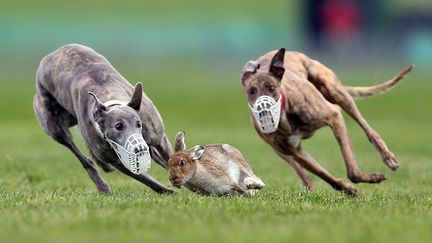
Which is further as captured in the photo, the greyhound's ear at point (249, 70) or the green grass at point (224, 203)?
the greyhound's ear at point (249, 70)

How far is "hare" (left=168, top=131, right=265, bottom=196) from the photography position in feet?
28.7

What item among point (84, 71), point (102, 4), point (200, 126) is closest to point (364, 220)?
point (84, 71)

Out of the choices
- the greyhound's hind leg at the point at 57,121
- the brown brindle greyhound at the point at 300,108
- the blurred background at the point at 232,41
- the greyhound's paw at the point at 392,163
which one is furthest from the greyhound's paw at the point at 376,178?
the blurred background at the point at 232,41

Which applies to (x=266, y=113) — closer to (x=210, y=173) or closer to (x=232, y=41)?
(x=210, y=173)

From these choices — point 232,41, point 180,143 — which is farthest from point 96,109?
point 232,41

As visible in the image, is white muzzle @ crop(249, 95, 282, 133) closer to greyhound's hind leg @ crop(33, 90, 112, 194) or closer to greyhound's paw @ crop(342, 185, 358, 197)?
greyhound's paw @ crop(342, 185, 358, 197)

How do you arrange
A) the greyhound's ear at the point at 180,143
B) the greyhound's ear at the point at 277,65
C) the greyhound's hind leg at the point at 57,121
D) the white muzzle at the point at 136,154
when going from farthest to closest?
the greyhound's hind leg at the point at 57,121, the greyhound's ear at the point at 277,65, the greyhound's ear at the point at 180,143, the white muzzle at the point at 136,154

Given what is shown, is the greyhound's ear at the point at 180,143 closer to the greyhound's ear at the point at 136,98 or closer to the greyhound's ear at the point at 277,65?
the greyhound's ear at the point at 136,98

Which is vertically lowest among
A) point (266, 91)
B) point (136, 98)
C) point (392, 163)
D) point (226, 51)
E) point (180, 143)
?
point (226, 51)

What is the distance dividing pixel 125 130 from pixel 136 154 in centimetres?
28

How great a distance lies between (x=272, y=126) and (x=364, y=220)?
2.42 m

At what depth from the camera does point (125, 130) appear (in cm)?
842

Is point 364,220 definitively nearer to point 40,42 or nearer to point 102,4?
point 40,42

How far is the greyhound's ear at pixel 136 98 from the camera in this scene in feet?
28.5
